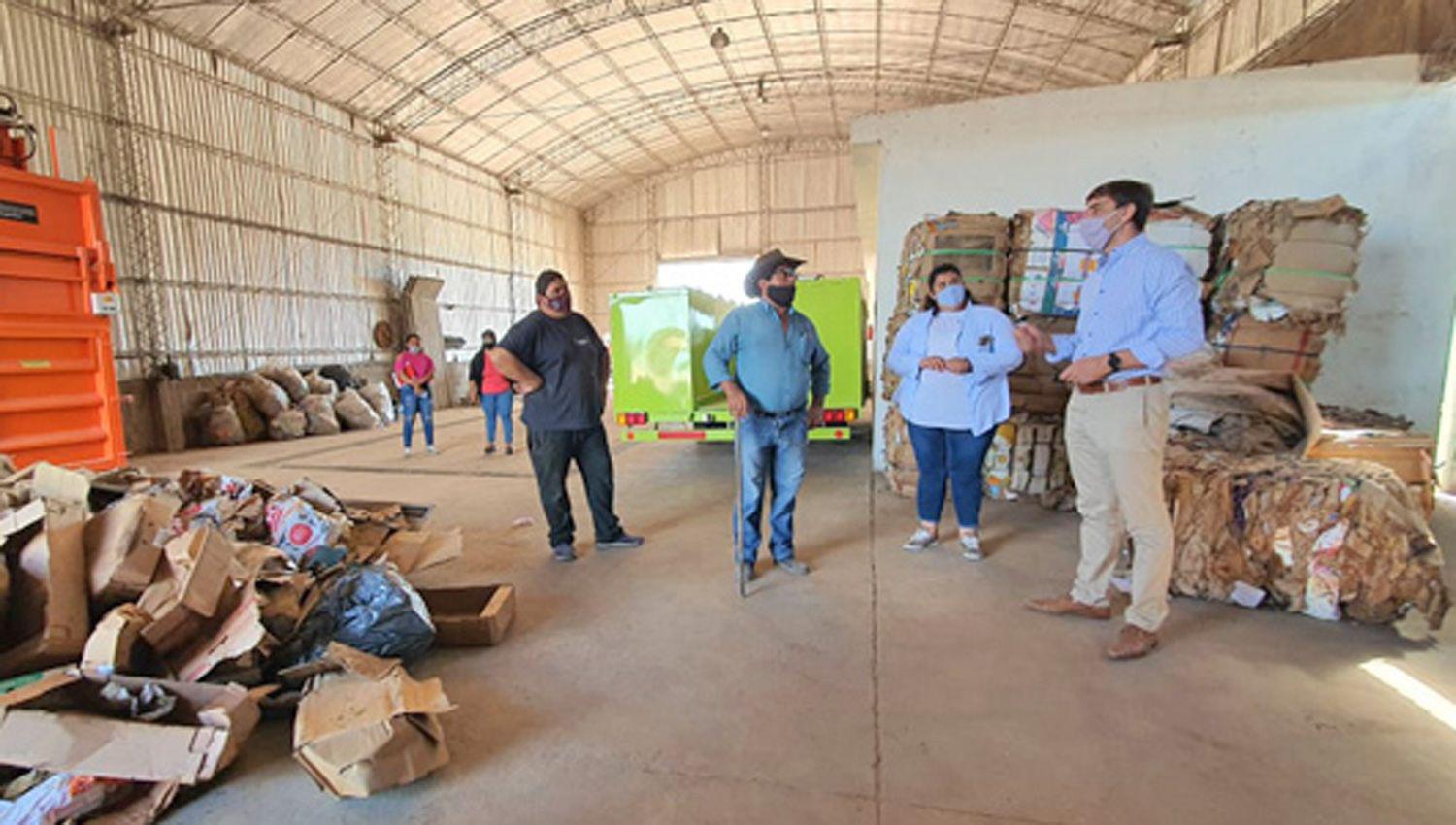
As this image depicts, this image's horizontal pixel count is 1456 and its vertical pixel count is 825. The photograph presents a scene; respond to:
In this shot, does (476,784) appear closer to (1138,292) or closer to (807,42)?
(1138,292)

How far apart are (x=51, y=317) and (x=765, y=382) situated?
443 cm

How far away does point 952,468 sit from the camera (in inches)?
149

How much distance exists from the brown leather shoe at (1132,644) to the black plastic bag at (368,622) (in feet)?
9.12

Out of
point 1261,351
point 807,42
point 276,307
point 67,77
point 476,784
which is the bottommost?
point 476,784

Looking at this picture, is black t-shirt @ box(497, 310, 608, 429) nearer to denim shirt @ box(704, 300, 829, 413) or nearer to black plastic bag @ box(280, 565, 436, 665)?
denim shirt @ box(704, 300, 829, 413)

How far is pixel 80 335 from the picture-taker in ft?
13.4

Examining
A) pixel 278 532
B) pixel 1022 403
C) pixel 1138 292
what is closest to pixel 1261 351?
pixel 1022 403

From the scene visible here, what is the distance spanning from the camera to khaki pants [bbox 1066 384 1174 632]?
8.18ft

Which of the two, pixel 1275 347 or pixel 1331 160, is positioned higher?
pixel 1331 160

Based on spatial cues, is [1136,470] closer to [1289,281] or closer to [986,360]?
[986,360]

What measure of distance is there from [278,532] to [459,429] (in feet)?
26.5

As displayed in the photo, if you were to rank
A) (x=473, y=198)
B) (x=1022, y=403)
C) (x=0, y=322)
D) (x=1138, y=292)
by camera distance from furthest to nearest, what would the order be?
(x=473, y=198)
(x=1022, y=403)
(x=0, y=322)
(x=1138, y=292)

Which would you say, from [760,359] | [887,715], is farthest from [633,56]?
[887,715]

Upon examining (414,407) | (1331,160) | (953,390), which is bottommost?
(414,407)
